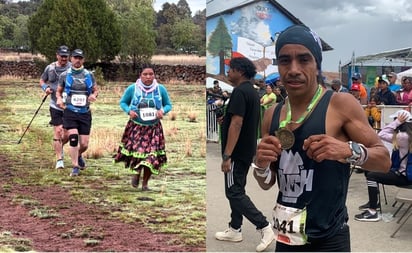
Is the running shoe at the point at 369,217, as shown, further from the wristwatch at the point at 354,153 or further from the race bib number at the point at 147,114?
the wristwatch at the point at 354,153

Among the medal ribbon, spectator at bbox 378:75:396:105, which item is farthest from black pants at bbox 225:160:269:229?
spectator at bbox 378:75:396:105

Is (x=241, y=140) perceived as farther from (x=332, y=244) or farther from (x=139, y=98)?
(x=332, y=244)

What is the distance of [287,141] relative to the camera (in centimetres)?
203

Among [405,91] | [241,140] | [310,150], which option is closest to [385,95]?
[405,91]

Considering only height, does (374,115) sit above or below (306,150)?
above

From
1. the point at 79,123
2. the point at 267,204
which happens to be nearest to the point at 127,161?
the point at 79,123

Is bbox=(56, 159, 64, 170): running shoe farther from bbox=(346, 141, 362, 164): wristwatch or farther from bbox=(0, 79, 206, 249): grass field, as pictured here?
bbox=(346, 141, 362, 164): wristwatch

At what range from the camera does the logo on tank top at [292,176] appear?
2053 mm

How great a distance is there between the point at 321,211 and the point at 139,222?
7.70 feet

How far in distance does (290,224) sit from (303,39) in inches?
29.5

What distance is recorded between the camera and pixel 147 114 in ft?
15.8

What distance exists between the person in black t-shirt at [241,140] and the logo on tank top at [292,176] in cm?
215

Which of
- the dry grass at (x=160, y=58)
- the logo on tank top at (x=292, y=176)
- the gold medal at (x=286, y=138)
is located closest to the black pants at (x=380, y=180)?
the dry grass at (x=160, y=58)

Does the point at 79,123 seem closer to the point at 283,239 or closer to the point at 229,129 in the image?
the point at 229,129
